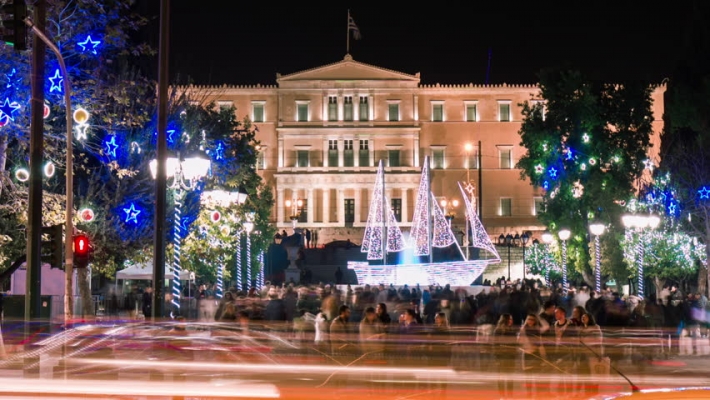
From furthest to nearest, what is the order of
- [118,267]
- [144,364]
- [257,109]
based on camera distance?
[257,109]
[118,267]
[144,364]

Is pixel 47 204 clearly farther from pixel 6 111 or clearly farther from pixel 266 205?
pixel 266 205

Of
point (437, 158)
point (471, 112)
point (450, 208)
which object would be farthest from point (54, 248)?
point (471, 112)

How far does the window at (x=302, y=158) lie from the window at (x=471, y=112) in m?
14.9

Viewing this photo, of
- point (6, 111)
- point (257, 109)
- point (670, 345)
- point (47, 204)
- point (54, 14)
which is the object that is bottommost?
point (670, 345)

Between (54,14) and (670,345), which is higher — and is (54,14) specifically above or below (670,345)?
above

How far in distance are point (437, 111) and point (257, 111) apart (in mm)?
16142

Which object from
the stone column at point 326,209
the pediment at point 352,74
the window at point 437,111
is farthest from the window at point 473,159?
the stone column at point 326,209

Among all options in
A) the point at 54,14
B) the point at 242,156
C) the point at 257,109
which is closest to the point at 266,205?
the point at 242,156

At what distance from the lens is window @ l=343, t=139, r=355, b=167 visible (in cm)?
8900

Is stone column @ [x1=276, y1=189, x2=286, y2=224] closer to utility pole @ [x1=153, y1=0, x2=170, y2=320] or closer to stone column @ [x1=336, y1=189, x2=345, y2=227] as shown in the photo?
stone column @ [x1=336, y1=189, x2=345, y2=227]

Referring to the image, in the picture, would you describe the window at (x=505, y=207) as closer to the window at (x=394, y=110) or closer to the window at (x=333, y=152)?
the window at (x=394, y=110)

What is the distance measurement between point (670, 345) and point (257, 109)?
240 feet

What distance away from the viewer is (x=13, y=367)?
8656mm

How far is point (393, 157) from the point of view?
88438mm
